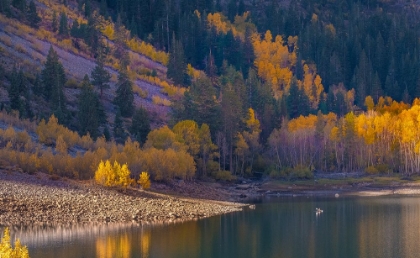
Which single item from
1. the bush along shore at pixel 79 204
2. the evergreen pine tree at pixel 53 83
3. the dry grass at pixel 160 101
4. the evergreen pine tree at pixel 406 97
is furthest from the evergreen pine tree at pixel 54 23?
the evergreen pine tree at pixel 406 97

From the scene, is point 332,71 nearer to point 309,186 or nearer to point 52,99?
point 309,186

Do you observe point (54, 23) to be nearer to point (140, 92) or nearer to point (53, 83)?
point (140, 92)

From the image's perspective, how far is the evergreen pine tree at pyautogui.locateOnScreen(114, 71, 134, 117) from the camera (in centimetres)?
9331

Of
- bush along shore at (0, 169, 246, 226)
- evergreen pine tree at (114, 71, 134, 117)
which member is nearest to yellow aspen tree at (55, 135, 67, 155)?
bush along shore at (0, 169, 246, 226)

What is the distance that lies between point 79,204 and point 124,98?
44229 mm

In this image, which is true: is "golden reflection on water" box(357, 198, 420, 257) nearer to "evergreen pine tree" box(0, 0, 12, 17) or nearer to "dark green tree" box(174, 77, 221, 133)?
"dark green tree" box(174, 77, 221, 133)

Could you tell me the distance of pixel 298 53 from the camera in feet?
502

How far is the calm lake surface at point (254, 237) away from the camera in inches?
1586

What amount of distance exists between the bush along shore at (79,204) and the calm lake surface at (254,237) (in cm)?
229

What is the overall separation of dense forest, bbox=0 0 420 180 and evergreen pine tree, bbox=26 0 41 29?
0.76 ft

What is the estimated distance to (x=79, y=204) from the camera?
168 feet

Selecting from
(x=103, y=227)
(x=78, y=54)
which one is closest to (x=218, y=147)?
(x=78, y=54)

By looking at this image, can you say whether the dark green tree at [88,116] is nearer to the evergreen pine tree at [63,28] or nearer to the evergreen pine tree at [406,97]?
the evergreen pine tree at [63,28]

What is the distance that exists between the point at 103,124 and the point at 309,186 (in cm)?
2764
